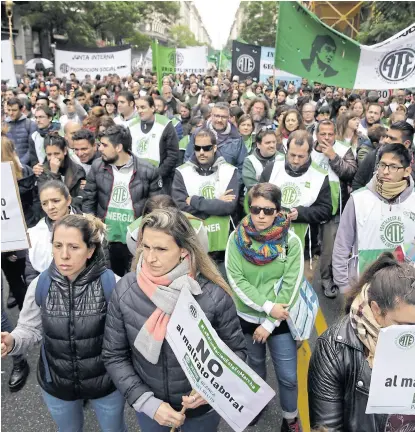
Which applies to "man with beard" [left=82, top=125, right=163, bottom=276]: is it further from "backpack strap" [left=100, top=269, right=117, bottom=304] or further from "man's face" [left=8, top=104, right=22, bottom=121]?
"man's face" [left=8, top=104, right=22, bottom=121]

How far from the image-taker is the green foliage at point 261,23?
165 feet

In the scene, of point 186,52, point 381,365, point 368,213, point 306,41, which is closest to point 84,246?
point 381,365

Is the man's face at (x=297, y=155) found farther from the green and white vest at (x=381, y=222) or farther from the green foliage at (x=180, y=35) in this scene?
the green foliage at (x=180, y=35)

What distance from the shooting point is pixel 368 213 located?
297cm

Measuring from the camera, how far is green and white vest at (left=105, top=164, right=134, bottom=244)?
3785mm

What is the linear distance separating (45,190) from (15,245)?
389mm

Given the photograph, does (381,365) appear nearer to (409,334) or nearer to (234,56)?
(409,334)

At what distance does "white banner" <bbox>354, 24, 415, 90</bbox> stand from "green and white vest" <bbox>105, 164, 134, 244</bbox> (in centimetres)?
297

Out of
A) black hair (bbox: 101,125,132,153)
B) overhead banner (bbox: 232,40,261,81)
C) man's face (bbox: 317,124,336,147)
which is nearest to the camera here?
black hair (bbox: 101,125,132,153)

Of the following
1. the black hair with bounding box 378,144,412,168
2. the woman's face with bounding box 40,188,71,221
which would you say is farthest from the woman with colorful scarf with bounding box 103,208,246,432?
the black hair with bounding box 378,144,412,168

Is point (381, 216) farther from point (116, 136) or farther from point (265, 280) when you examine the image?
point (116, 136)

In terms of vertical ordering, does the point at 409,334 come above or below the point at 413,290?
below

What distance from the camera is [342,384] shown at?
168 cm

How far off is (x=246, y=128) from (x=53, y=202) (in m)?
3.47
